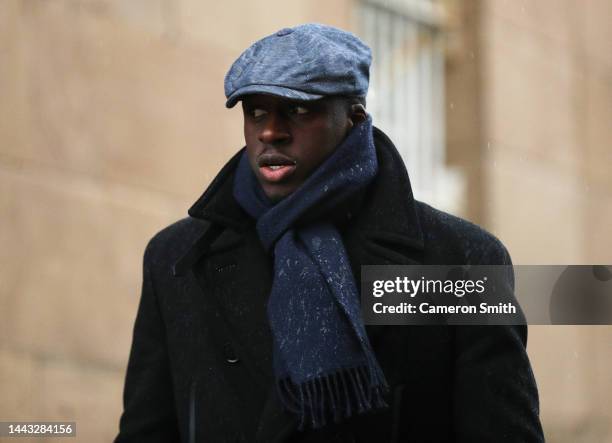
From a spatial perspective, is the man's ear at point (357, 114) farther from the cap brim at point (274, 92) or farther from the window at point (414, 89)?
the window at point (414, 89)

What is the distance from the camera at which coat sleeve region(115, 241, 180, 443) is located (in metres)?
3.99

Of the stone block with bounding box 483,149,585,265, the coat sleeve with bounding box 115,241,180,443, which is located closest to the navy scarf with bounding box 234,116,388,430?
the coat sleeve with bounding box 115,241,180,443

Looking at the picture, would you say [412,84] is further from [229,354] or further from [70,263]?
[229,354]

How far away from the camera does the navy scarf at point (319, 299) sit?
3648 millimetres

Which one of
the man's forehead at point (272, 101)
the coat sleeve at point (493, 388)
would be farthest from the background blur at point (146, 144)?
the coat sleeve at point (493, 388)

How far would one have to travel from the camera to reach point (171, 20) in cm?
689

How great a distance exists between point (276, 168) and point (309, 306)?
399 mm

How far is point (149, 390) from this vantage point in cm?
403

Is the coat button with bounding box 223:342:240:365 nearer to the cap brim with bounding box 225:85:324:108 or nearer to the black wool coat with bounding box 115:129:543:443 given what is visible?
the black wool coat with bounding box 115:129:543:443

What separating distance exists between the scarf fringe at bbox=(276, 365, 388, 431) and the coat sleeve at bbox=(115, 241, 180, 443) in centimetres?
49

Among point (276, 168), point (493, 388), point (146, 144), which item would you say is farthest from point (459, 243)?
point (146, 144)

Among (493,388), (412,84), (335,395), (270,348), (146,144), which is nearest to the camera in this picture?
(335,395)

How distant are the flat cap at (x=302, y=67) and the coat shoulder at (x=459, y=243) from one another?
0.46 meters

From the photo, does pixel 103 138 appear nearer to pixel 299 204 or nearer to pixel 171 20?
pixel 171 20
